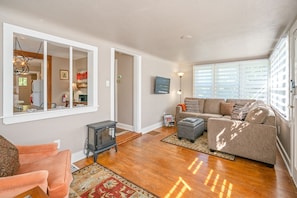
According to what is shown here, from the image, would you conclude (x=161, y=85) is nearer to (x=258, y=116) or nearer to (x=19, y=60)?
(x=258, y=116)

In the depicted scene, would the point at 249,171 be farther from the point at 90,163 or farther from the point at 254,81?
the point at 254,81

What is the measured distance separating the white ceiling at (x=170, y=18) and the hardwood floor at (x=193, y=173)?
221cm

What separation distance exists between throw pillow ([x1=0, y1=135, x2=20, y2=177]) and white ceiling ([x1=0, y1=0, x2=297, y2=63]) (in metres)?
1.55

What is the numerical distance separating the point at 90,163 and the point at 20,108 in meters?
1.54

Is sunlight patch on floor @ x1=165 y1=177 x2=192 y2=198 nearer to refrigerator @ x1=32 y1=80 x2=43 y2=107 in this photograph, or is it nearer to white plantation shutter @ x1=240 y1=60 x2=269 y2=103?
refrigerator @ x1=32 y1=80 x2=43 y2=107

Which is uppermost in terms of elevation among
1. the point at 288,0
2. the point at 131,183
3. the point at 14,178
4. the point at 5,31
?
the point at 288,0

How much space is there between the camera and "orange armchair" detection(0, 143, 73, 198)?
1.17 metres

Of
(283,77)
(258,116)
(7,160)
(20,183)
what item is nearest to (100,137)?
(7,160)

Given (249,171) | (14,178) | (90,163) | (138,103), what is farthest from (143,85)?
(14,178)

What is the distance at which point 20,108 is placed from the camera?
8.72ft

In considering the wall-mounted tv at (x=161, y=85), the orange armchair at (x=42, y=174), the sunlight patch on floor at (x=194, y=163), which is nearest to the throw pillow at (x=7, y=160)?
the orange armchair at (x=42, y=174)

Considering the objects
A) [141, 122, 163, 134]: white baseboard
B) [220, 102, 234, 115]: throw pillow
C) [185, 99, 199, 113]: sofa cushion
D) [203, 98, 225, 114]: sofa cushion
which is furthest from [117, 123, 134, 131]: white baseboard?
[220, 102, 234, 115]: throw pillow

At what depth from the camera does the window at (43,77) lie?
198cm

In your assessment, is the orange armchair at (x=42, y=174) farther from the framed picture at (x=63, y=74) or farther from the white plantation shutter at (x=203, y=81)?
the white plantation shutter at (x=203, y=81)
